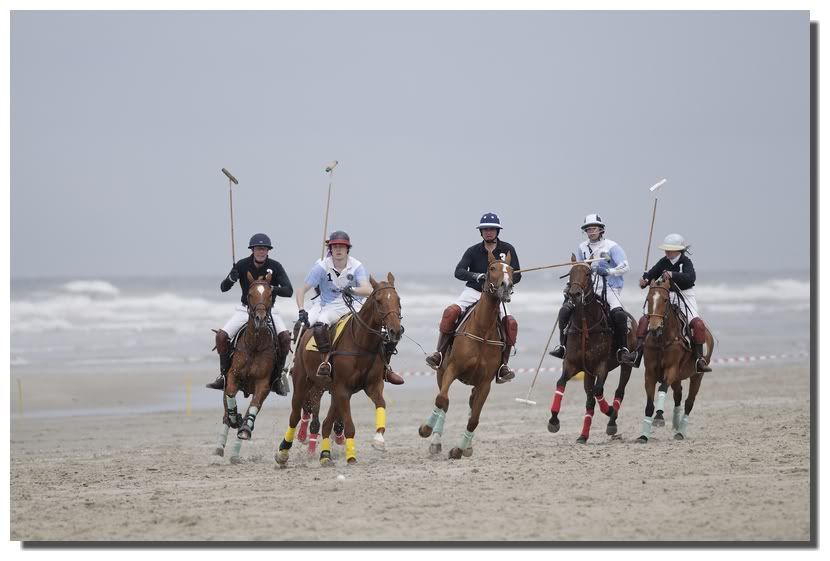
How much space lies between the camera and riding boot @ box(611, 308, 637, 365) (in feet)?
53.8

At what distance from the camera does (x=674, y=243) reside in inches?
658

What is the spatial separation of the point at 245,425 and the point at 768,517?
253 inches

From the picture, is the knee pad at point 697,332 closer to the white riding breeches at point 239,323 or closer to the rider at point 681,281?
the rider at point 681,281

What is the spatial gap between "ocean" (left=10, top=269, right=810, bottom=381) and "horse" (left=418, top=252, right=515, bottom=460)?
2937mm

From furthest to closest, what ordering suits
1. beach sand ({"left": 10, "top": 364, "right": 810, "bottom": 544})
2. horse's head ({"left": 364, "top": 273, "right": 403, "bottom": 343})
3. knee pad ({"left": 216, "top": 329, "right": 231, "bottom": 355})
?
1. knee pad ({"left": 216, "top": 329, "right": 231, "bottom": 355})
2. horse's head ({"left": 364, "top": 273, "right": 403, "bottom": 343})
3. beach sand ({"left": 10, "top": 364, "right": 810, "bottom": 544})

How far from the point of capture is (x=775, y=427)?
17.6 m

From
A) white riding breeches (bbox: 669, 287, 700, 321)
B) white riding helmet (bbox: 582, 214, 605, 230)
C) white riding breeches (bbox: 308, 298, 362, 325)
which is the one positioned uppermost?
white riding helmet (bbox: 582, 214, 605, 230)

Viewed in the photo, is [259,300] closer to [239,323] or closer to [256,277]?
[256,277]

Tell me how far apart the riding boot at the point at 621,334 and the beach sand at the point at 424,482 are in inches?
42.2

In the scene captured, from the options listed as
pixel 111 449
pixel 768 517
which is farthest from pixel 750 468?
pixel 111 449

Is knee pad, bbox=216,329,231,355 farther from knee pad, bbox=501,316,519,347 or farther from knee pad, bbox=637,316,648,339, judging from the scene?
knee pad, bbox=637,316,648,339

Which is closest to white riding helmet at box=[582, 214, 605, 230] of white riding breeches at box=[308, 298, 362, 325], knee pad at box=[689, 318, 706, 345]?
knee pad at box=[689, 318, 706, 345]

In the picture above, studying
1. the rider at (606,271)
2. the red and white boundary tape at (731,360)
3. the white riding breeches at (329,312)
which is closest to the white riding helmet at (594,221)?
the rider at (606,271)
